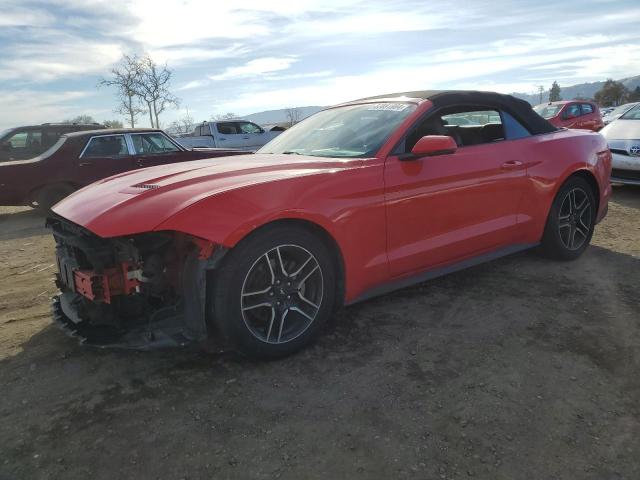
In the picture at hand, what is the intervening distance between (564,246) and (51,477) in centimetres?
421

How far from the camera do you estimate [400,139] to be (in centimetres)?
333

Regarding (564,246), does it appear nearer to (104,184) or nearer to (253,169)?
(253,169)

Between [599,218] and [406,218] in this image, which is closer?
[406,218]

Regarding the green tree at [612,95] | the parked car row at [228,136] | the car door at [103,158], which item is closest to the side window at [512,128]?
the car door at [103,158]

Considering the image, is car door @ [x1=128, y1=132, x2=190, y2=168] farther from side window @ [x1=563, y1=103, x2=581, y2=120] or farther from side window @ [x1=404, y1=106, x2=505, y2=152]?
side window @ [x1=563, y1=103, x2=581, y2=120]

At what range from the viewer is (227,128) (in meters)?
16.5

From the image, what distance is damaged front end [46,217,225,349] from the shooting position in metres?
2.62

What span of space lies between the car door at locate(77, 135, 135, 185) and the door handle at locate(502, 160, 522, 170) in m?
6.45

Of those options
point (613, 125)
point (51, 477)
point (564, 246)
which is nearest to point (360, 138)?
point (564, 246)

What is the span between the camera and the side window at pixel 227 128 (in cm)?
1642

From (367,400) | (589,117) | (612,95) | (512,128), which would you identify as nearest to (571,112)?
(589,117)

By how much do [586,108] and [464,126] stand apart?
13.2 m

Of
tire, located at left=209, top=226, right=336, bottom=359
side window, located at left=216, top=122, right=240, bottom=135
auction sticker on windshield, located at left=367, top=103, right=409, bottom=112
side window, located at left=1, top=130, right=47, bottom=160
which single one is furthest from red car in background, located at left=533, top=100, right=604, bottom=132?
tire, located at left=209, top=226, right=336, bottom=359

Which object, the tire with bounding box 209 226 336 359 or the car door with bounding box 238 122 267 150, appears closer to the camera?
the tire with bounding box 209 226 336 359
